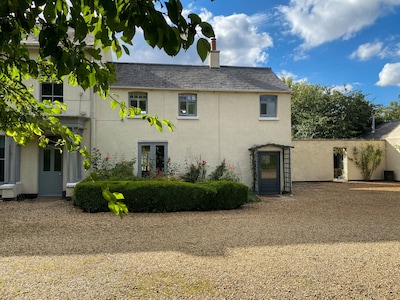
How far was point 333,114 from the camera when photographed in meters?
29.5

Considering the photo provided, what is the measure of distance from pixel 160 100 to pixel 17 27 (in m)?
13.5

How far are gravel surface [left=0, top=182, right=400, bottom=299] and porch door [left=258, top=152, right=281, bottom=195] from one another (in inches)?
200

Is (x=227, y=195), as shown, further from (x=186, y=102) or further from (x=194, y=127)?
(x=186, y=102)

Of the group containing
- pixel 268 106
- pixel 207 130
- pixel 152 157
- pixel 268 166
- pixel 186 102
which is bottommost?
pixel 268 166

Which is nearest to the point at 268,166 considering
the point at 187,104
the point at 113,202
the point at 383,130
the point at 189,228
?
the point at 187,104

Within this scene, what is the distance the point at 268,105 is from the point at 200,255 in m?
11.5

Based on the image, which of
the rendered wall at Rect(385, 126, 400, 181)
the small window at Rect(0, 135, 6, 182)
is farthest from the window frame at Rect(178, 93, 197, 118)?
the rendered wall at Rect(385, 126, 400, 181)

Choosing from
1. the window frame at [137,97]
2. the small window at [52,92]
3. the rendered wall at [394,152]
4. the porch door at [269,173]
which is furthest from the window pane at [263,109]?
the rendered wall at [394,152]

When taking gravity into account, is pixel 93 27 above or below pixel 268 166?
above

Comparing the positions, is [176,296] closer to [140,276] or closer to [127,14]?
[140,276]

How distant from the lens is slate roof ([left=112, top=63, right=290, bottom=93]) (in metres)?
15.0

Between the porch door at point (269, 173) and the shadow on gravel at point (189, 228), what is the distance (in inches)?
142

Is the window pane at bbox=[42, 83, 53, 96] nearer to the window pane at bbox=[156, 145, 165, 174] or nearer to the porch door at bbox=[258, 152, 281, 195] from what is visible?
the window pane at bbox=[156, 145, 165, 174]

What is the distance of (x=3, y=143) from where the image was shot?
13.5 metres
